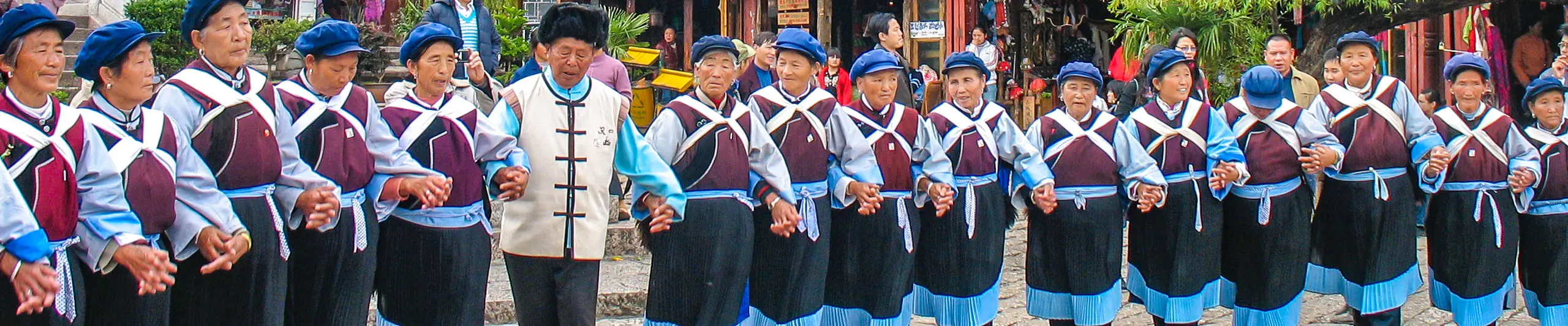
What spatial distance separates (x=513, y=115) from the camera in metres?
4.90

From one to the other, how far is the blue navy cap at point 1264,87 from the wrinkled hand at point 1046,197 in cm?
104

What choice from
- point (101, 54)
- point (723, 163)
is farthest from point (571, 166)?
point (101, 54)

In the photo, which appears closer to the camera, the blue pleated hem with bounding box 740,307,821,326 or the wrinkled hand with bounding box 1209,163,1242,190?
the blue pleated hem with bounding box 740,307,821,326

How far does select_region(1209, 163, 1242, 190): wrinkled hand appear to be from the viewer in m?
5.90

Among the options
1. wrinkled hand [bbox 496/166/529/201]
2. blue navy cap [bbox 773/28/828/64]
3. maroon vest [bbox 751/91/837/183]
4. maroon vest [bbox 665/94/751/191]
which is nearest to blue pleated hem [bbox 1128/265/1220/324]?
maroon vest [bbox 751/91/837/183]

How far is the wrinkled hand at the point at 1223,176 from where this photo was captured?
590 cm

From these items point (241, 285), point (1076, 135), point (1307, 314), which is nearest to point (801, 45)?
point (1076, 135)

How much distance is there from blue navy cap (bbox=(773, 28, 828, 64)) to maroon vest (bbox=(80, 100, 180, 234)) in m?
2.31

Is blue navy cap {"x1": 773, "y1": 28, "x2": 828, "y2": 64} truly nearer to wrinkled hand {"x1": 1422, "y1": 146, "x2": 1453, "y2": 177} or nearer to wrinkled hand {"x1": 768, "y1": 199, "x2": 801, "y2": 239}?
wrinkled hand {"x1": 768, "y1": 199, "x2": 801, "y2": 239}

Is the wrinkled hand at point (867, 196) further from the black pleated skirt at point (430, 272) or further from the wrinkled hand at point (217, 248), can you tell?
the wrinkled hand at point (217, 248)

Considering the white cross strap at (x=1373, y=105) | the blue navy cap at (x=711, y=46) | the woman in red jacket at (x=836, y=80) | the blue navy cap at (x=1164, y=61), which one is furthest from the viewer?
the woman in red jacket at (x=836, y=80)

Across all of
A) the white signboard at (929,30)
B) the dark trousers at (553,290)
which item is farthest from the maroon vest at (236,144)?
the white signboard at (929,30)

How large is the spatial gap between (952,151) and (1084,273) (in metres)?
0.73

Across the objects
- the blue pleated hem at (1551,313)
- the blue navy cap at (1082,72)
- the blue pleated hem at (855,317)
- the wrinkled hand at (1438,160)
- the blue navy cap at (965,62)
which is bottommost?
the blue pleated hem at (1551,313)
